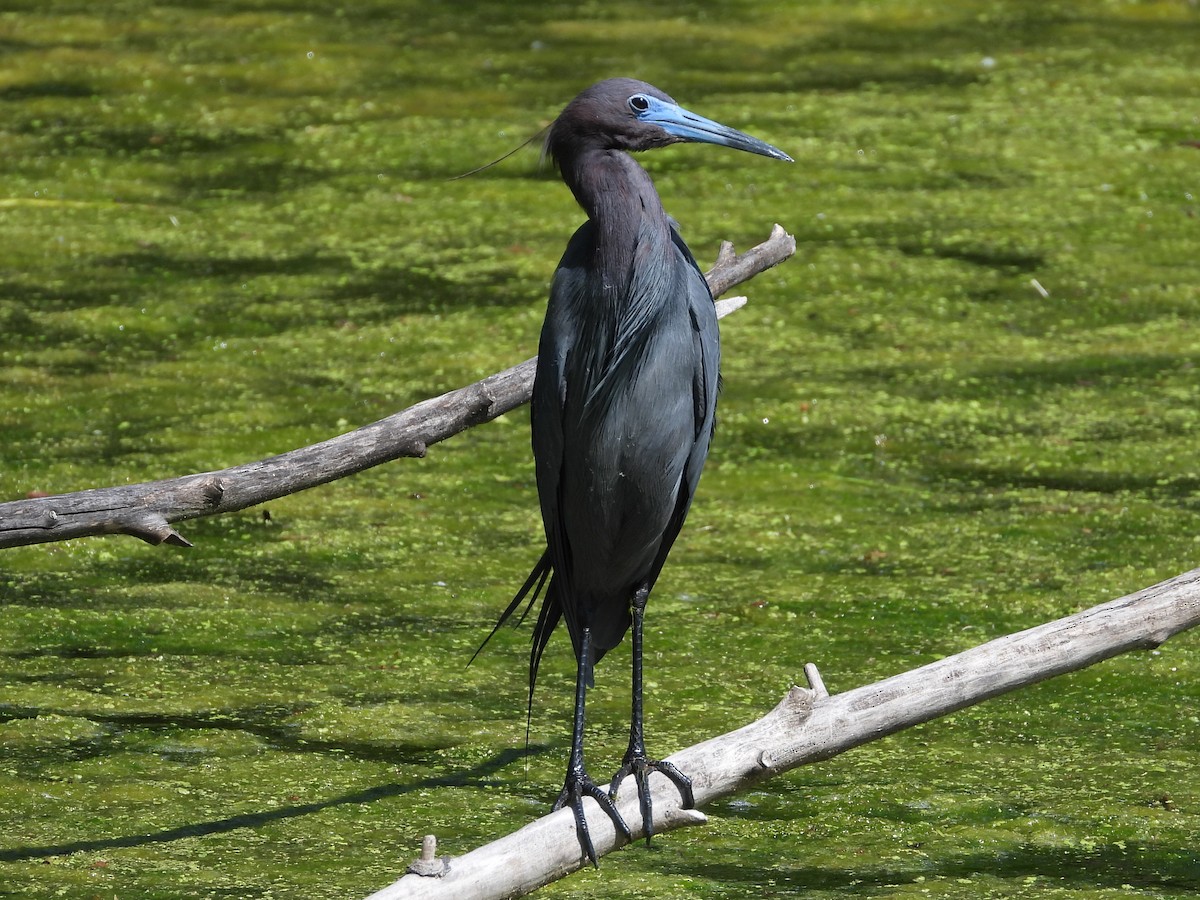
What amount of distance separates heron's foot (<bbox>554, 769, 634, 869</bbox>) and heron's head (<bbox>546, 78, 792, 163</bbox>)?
36.7 inches

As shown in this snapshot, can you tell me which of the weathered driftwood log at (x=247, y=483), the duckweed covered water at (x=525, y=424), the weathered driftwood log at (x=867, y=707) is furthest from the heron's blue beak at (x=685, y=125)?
the duckweed covered water at (x=525, y=424)

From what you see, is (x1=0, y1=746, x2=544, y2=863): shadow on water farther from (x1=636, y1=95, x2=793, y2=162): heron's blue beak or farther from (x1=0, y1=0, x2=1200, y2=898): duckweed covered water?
(x1=636, y1=95, x2=793, y2=162): heron's blue beak

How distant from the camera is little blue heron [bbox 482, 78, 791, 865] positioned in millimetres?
2578

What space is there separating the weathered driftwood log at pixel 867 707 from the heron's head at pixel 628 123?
31.2 inches

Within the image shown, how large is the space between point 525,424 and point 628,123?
2404mm

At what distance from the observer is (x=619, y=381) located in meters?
2.65

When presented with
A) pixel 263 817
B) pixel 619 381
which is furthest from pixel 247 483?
pixel 263 817

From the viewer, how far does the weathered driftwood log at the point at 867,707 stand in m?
2.47

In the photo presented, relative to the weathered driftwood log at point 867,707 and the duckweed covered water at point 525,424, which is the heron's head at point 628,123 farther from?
the duckweed covered water at point 525,424

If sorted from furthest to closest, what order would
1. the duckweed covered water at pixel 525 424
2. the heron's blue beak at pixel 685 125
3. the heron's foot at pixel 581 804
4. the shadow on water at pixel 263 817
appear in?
the duckweed covered water at pixel 525 424, the shadow on water at pixel 263 817, the heron's blue beak at pixel 685 125, the heron's foot at pixel 581 804

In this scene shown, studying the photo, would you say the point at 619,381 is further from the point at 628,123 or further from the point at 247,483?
the point at 247,483

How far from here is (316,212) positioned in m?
6.38

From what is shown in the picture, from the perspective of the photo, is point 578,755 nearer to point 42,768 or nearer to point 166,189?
point 42,768

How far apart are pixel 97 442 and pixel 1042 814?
2.71m
